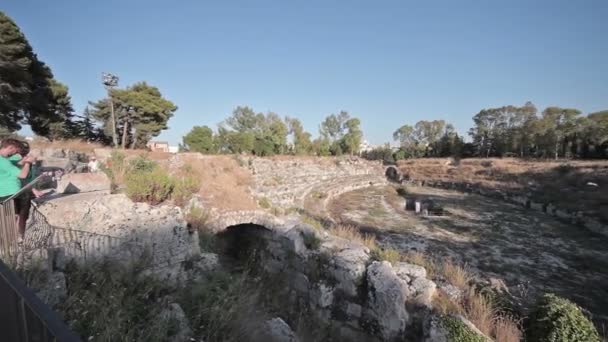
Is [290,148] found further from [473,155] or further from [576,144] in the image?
[576,144]

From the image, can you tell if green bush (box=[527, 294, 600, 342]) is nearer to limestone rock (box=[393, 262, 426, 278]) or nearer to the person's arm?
limestone rock (box=[393, 262, 426, 278])

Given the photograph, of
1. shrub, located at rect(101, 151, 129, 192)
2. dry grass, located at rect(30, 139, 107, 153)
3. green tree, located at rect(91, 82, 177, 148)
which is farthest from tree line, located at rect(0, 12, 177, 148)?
shrub, located at rect(101, 151, 129, 192)

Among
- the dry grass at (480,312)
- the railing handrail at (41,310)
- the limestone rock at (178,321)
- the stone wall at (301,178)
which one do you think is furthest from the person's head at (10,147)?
the stone wall at (301,178)

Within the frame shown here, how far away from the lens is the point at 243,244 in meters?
7.50

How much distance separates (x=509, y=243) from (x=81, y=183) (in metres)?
12.5

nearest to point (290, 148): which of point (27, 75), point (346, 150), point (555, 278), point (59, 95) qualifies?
point (346, 150)

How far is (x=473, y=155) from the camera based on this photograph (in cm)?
4275

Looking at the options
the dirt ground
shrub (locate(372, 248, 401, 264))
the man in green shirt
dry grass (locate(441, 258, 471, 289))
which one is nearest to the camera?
the man in green shirt

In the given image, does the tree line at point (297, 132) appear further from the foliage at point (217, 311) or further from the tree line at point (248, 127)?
the foliage at point (217, 311)

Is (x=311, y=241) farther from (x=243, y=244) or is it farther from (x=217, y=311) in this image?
(x=217, y=311)

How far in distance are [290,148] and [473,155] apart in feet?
95.3

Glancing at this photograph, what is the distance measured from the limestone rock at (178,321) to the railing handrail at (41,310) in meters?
1.91

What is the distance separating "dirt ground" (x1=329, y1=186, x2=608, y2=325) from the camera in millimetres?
6609

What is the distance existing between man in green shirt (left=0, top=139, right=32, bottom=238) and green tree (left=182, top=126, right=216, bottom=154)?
23503 mm
